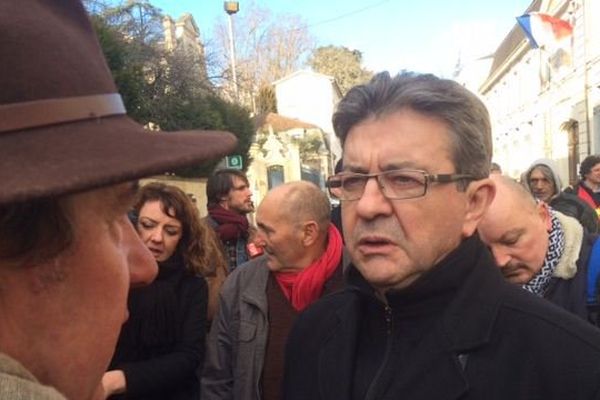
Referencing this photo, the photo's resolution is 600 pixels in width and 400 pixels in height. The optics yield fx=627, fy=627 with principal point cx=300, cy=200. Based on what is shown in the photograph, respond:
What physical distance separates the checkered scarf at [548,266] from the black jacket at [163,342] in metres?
1.58

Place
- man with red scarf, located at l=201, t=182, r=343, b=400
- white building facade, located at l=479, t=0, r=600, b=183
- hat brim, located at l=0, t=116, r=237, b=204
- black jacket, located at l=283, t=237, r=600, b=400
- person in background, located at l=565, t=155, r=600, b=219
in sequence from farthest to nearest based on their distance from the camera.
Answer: white building facade, located at l=479, t=0, r=600, b=183, person in background, located at l=565, t=155, r=600, b=219, man with red scarf, located at l=201, t=182, r=343, b=400, black jacket, located at l=283, t=237, r=600, b=400, hat brim, located at l=0, t=116, r=237, b=204

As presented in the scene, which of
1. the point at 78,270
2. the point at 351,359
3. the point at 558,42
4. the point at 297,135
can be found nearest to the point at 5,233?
the point at 78,270

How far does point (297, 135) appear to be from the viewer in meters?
36.9

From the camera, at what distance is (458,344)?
1.57m

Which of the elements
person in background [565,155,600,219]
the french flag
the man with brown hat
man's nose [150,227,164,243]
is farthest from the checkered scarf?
the french flag

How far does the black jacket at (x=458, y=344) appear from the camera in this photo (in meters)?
1.49

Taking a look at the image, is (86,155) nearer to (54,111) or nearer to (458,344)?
(54,111)

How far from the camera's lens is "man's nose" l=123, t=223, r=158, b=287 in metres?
1.07

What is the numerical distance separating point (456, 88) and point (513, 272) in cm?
125

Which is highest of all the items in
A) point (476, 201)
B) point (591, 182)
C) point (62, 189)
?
point (62, 189)

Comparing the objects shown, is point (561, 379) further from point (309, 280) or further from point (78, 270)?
point (309, 280)

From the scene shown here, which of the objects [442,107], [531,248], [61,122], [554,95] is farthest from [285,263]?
[554,95]

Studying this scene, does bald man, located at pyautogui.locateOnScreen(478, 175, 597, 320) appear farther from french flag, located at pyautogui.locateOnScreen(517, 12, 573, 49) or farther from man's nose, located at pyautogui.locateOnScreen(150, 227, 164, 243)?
french flag, located at pyautogui.locateOnScreen(517, 12, 573, 49)

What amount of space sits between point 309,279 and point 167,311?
726 millimetres
